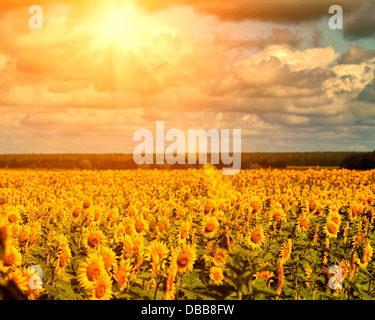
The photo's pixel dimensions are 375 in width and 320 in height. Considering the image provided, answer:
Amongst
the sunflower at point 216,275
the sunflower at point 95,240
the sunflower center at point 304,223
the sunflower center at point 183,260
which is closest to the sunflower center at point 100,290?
the sunflower center at point 183,260

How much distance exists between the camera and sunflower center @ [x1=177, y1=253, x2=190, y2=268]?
4.80 m

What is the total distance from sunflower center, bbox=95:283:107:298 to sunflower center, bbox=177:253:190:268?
1.00 m

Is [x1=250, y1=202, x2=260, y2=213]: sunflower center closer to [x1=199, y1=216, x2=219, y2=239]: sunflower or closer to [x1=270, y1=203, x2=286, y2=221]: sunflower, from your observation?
[x1=270, y1=203, x2=286, y2=221]: sunflower

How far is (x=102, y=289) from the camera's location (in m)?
4.02

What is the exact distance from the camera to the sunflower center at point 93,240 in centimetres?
575

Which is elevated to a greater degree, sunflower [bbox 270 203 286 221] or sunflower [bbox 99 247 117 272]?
sunflower [bbox 99 247 117 272]

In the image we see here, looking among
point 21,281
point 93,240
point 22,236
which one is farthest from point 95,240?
point 21,281

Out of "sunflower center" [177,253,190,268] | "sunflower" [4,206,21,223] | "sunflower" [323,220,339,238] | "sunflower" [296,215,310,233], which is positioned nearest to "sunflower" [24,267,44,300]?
"sunflower center" [177,253,190,268]

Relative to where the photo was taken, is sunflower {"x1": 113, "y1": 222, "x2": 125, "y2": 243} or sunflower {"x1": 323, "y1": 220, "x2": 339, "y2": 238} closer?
sunflower {"x1": 113, "y1": 222, "x2": 125, "y2": 243}

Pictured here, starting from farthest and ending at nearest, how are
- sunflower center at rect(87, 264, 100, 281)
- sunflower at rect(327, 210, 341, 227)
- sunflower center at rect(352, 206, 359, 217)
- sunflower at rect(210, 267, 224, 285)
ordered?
sunflower center at rect(352, 206, 359, 217)
sunflower at rect(327, 210, 341, 227)
sunflower at rect(210, 267, 224, 285)
sunflower center at rect(87, 264, 100, 281)

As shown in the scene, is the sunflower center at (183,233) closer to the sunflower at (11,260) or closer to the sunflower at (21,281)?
the sunflower at (11,260)

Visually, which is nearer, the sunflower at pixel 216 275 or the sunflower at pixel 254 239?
the sunflower at pixel 216 275

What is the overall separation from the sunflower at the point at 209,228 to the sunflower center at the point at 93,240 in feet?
5.02

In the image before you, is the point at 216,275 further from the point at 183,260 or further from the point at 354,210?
the point at 354,210
